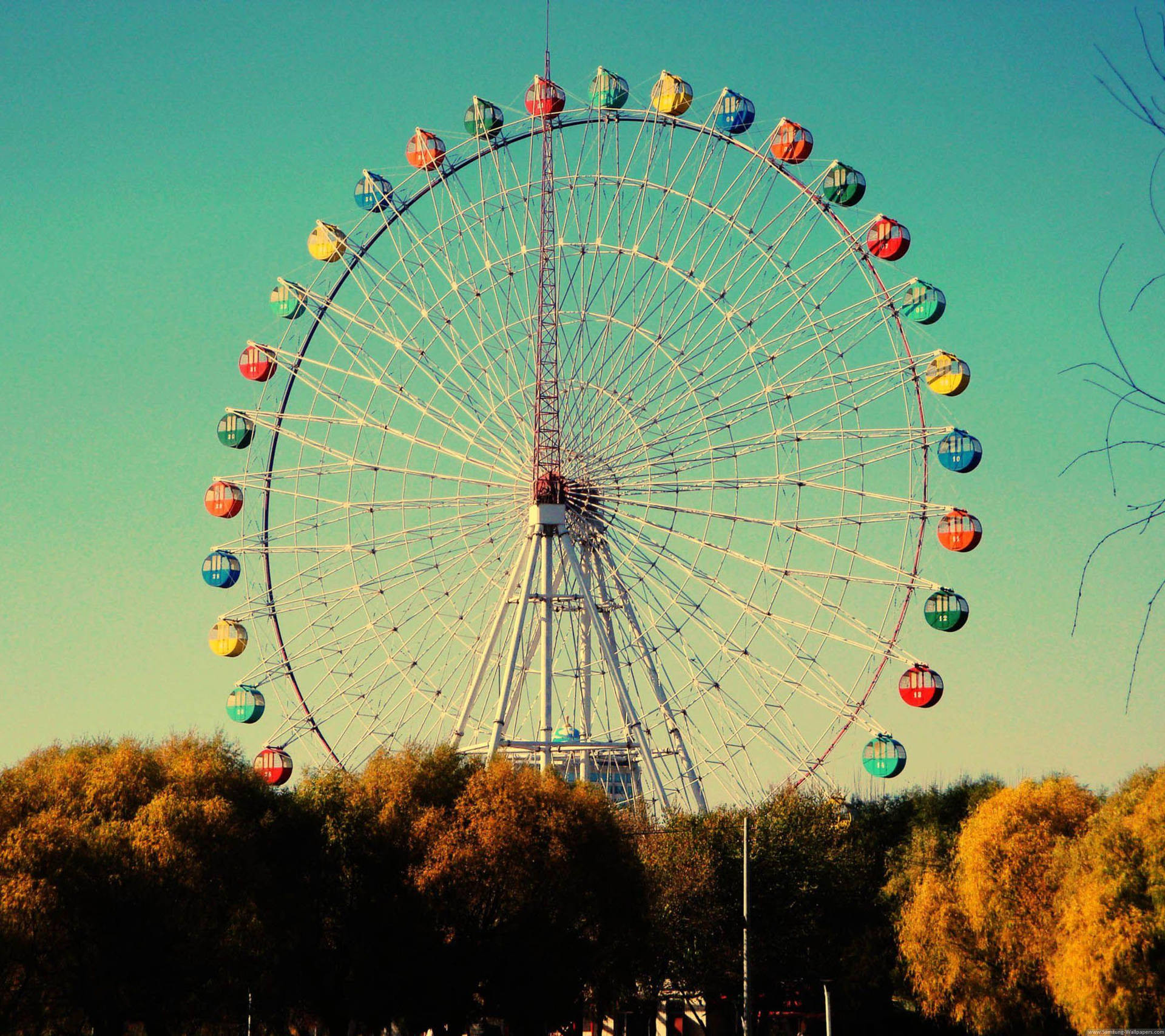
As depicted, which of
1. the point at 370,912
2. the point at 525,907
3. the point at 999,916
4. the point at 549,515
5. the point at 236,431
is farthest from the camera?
the point at 236,431

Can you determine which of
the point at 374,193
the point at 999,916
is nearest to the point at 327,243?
the point at 374,193

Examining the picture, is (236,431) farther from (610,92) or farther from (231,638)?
(610,92)

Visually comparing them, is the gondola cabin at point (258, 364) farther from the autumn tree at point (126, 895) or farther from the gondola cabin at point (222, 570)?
the autumn tree at point (126, 895)

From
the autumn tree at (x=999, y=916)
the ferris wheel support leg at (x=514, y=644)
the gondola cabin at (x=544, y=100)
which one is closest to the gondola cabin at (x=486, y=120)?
the gondola cabin at (x=544, y=100)

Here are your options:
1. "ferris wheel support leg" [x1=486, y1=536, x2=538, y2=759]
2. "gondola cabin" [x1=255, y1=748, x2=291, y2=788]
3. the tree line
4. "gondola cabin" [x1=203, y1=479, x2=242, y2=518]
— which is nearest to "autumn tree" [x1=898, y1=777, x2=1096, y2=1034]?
the tree line

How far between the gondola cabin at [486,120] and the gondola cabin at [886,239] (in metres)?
14.1

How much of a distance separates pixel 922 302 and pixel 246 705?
26478 mm

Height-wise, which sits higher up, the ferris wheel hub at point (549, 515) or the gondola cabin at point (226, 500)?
the gondola cabin at point (226, 500)

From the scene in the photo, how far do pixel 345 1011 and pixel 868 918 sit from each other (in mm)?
23312

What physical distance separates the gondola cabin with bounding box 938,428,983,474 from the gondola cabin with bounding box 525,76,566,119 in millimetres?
18210

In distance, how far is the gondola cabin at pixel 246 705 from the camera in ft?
182

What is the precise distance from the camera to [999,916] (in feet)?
173

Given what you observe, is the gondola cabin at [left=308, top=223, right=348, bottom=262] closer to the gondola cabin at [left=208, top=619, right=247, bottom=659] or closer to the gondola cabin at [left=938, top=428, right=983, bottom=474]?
the gondola cabin at [left=208, top=619, right=247, bottom=659]

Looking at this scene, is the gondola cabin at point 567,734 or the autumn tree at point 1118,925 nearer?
the autumn tree at point 1118,925
